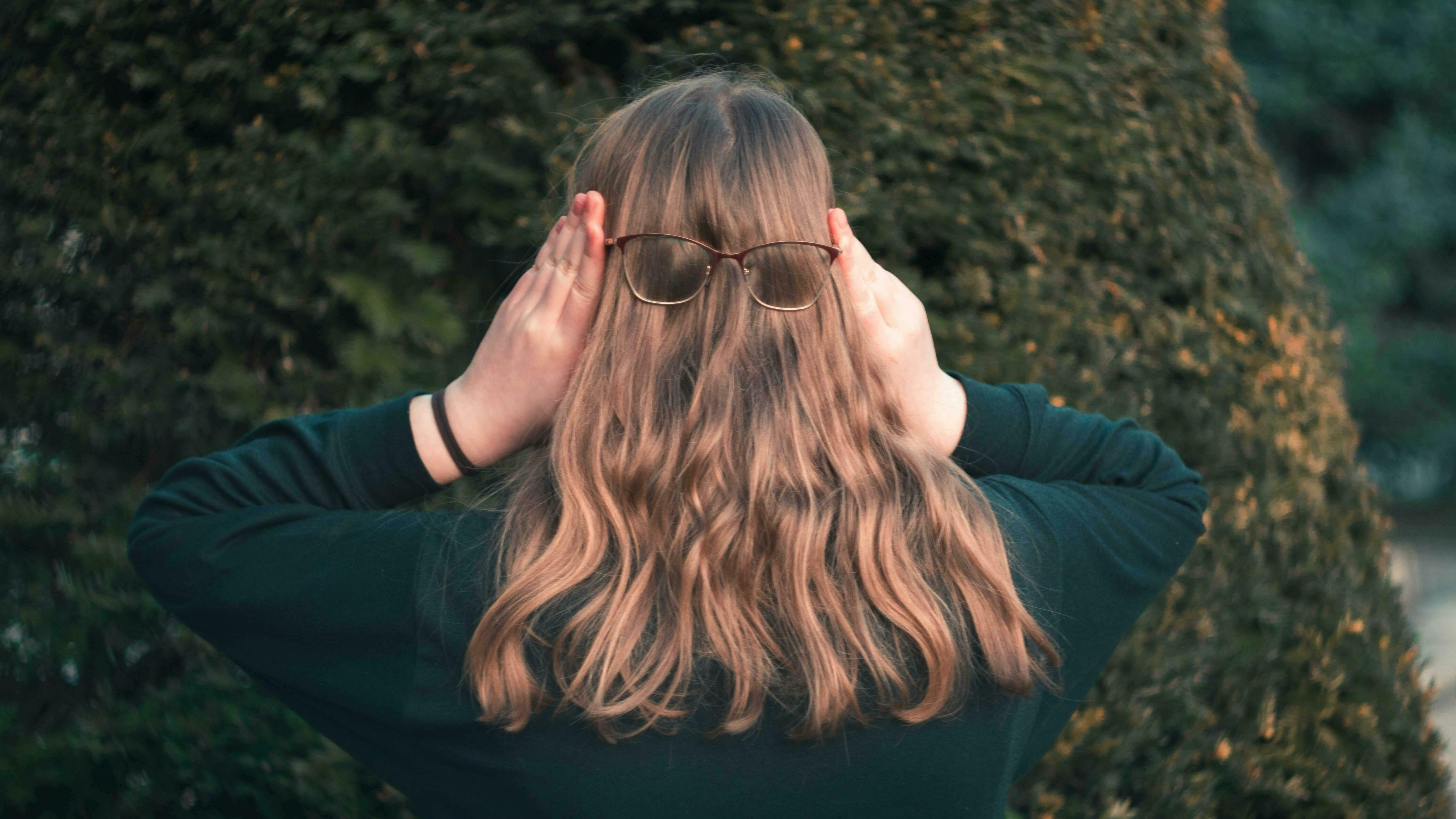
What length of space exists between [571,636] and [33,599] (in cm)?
186

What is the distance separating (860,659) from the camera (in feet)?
3.98

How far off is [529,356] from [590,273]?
0.13 m

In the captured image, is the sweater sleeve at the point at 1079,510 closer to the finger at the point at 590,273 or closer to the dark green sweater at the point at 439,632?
the dark green sweater at the point at 439,632

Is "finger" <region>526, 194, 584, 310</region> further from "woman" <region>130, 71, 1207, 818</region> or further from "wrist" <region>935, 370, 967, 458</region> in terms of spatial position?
"wrist" <region>935, 370, 967, 458</region>

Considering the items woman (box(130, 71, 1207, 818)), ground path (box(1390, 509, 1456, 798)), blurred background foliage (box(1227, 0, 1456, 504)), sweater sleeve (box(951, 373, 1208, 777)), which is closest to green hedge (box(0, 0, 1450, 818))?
ground path (box(1390, 509, 1456, 798))

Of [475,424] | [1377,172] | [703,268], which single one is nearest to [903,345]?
[703,268]

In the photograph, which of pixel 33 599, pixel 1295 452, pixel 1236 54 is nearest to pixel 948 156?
pixel 1295 452

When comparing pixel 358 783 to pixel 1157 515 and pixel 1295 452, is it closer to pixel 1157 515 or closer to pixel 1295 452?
pixel 1157 515

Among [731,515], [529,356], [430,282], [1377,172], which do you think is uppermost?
[529,356]

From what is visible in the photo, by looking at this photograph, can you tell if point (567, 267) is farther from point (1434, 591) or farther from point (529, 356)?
point (1434, 591)

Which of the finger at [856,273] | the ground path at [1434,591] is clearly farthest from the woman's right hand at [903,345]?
the ground path at [1434,591]

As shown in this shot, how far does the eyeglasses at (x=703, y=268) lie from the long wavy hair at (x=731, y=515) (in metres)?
0.01

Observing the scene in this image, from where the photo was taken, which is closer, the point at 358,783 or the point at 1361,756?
the point at 358,783

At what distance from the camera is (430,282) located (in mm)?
2396
